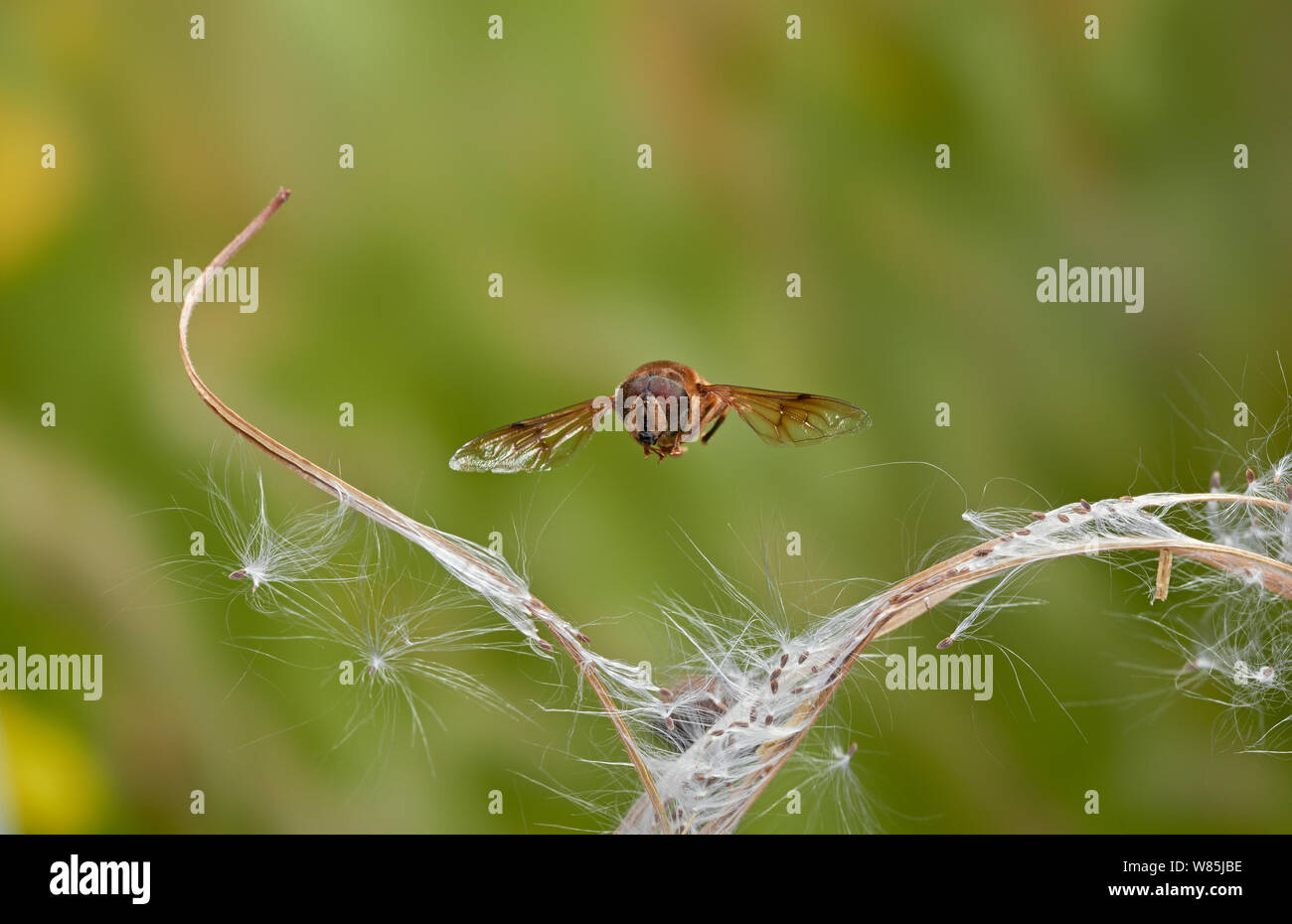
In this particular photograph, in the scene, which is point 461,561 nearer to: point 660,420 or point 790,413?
point 660,420

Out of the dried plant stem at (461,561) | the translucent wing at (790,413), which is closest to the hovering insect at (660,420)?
the translucent wing at (790,413)

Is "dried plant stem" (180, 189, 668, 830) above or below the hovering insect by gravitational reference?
below

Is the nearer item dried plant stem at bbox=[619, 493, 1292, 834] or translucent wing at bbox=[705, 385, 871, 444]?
dried plant stem at bbox=[619, 493, 1292, 834]

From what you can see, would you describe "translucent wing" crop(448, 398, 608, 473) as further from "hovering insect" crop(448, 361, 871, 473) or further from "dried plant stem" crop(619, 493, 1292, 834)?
"dried plant stem" crop(619, 493, 1292, 834)

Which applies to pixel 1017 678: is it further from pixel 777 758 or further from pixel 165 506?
pixel 165 506

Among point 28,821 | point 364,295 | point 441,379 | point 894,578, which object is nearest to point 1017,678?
point 894,578

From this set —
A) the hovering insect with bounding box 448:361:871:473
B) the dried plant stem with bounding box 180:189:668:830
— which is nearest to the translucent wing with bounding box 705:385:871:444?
the hovering insect with bounding box 448:361:871:473
